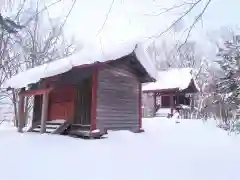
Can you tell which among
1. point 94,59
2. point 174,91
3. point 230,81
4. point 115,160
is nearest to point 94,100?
point 94,59

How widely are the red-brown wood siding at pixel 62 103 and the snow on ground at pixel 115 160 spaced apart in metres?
2.61

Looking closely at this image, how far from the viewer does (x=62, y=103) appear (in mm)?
13680

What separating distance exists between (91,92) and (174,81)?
16202 millimetres

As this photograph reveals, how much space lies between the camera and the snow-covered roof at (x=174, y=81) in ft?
86.4

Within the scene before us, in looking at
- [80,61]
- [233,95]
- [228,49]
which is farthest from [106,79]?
[228,49]

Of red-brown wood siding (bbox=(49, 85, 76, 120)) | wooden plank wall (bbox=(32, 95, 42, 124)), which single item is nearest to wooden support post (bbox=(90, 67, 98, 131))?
red-brown wood siding (bbox=(49, 85, 76, 120))

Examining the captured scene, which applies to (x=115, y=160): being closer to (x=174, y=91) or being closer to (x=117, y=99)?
(x=117, y=99)

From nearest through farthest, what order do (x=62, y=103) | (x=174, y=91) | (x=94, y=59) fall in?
(x=94, y=59) < (x=62, y=103) < (x=174, y=91)

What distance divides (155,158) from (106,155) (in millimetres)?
1373

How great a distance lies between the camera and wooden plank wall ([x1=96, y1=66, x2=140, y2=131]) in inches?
478

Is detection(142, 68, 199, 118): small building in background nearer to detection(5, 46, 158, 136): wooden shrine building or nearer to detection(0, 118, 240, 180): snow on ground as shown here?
detection(5, 46, 158, 136): wooden shrine building

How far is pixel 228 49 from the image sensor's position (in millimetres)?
18469

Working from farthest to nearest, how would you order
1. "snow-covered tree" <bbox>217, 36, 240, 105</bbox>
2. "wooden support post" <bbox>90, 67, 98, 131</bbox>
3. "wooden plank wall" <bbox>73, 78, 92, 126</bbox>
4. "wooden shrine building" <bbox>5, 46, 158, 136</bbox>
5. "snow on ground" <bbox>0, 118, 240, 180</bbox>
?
"snow-covered tree" <bbox>217, 36, 240, 105</bbox>
"wooden plank wall" <bbox>73, 78, 92, 126</bbox>
"wooden shrine building" <bbox>5, 46, 158, 136</bbox>
"wooden support post" <bbox>90, 67, 98, 131</bbox>
"snow on ground" <bbox>0, 118, 240, 180</bbox>

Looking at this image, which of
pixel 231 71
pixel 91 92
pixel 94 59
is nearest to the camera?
pixel 94 59
